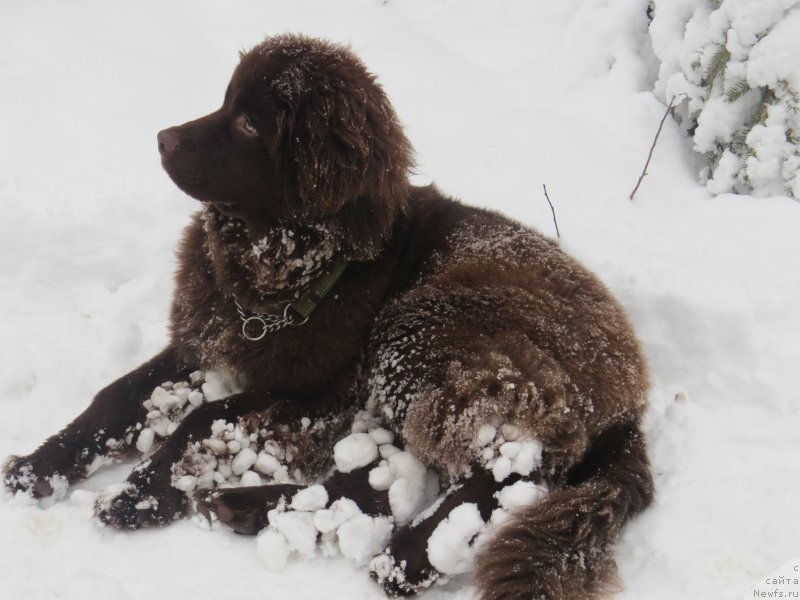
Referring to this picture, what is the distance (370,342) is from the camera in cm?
282

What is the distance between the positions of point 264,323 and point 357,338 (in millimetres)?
393

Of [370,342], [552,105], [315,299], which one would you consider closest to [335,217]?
[315,299]

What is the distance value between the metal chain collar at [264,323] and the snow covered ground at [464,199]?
78 cm

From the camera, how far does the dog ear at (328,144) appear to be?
2480mm

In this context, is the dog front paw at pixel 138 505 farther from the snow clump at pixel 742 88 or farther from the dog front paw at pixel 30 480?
the snow clump at pixel 742 88

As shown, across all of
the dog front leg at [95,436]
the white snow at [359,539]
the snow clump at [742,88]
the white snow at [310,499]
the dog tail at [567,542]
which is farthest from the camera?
the snow clump at [742,88]

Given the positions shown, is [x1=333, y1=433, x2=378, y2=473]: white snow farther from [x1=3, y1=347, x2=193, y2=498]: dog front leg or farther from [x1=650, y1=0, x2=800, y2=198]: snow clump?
[x1=650, y1=0, x2=800, y2=198]: snow clump

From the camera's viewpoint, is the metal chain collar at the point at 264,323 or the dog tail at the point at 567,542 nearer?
the dog tail at the point at 567,542

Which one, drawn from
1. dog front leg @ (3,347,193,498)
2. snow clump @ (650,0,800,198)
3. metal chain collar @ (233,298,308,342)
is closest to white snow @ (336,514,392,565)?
metal chain collar @ (233,298,308,342)

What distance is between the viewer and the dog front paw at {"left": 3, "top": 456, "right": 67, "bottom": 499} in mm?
2420

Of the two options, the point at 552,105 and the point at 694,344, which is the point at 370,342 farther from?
the point at 552,105

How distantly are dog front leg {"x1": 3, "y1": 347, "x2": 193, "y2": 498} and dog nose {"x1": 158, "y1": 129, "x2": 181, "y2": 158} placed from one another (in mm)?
931

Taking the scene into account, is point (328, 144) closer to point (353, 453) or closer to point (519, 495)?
point (353, 453)

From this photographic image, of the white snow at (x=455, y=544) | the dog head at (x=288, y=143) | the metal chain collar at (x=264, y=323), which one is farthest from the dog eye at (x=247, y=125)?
the white snow at (x=455, y=544)
